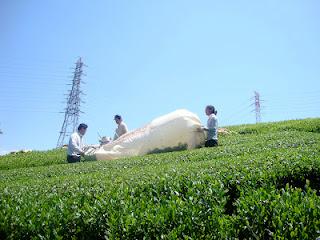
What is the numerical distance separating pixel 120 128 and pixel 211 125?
4.68 m

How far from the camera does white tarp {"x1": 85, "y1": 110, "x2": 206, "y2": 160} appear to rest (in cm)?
1332

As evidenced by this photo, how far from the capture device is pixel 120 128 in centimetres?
1573

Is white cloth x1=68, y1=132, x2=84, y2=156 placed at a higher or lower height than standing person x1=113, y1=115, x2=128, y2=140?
lower

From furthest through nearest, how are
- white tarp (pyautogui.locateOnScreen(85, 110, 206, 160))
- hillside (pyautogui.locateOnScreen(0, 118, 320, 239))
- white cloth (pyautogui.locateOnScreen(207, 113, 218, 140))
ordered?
white tarp (pyautogui.locateOnScreen(85, 110, 206, 160)), white cloth (pyautogui.locateOnScreen(207, 113, 218, 140)), hillside (pyautogui.locateOnScreen(0, 118, 320, 239))

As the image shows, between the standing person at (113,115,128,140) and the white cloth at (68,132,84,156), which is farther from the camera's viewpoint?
the standing person at (113,115,128,140)

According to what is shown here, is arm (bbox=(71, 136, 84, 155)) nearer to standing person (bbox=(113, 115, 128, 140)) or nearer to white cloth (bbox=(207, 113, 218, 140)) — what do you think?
standing person (bbox=(113, 115, 128, 140))

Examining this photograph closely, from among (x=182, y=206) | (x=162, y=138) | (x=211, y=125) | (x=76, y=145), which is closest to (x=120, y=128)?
(x=76, y=145)

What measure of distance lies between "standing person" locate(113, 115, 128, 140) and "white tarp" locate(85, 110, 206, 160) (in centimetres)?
124

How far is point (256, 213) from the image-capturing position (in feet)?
11.6

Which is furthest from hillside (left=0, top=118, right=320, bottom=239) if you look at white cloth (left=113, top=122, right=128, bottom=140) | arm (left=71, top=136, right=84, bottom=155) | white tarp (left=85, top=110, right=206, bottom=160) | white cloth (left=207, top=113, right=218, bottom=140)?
white cloth (left=113, top=122, right=128, bottom=140)

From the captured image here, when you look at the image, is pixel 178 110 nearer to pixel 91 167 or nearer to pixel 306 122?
pixel 91 167

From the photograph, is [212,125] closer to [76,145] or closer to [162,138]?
[162,138]

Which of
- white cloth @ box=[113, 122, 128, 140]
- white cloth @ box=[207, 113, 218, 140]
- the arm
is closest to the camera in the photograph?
white cloth @ box=[207, 113, 218, 140]

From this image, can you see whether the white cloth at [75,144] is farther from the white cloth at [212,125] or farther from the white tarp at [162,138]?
the white cloth at [212,125]
